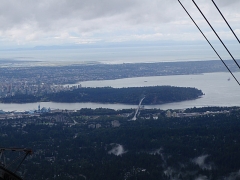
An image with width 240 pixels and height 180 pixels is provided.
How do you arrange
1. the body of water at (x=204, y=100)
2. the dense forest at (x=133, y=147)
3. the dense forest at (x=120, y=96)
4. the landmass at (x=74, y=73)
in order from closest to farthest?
1. the dense forest at (x=133, y=147)
2. the body of water at (x=204, y=100)
3. the dense forest at (x=120, y=96)
4. the landmass at (x=74, y=73)

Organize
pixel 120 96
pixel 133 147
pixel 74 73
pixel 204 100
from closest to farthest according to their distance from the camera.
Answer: pixel 133 147 < pixel 204 100 < pixel 120 96 < pixel 74 73

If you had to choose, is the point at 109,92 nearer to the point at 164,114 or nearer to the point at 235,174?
the point at 164,114

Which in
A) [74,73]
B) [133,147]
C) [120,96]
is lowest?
[133,147]

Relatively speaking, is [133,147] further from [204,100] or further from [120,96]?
[120,96]

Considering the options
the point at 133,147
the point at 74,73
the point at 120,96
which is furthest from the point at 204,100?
the point at 74,73

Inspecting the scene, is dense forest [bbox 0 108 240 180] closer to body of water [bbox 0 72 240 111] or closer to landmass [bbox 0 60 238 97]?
body of water [bbox 0 72 240 111]

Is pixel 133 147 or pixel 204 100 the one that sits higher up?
pixel 204 100

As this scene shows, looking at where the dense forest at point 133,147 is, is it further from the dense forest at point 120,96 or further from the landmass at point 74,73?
the landmass at point 74,73

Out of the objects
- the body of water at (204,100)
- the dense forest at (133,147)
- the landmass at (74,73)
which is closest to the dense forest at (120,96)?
the body of water at (204,100)
